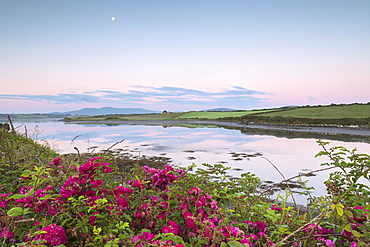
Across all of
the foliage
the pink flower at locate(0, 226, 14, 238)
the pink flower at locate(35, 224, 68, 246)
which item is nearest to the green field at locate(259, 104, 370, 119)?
the foliage

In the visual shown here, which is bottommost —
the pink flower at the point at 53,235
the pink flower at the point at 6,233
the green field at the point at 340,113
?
the pink flower at the point at 6,233

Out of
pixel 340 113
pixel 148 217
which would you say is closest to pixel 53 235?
pixel 148 217

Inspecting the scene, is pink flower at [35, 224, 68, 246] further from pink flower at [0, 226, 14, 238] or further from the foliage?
pink flower at [0, 226, 14, 238]

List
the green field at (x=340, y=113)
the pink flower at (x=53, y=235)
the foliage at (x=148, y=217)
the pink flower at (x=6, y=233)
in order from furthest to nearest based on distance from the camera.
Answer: the green field at (x=340, y=113) → the pink flower at (x=6, y=233) → the foliage at (x=148, y=217) → the pink flower at (x=53, y=235)

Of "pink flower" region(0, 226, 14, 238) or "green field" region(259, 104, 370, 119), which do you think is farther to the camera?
"green field" region(259, 104, 370, 119)

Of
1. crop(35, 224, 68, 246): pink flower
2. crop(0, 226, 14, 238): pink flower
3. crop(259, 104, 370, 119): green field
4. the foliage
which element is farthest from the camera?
crop(259, 104, 370, 119): green field

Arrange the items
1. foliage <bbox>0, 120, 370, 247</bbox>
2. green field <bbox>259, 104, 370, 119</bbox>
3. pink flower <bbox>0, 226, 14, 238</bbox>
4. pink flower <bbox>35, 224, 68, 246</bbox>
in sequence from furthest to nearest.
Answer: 1. green field <bbox>259, 104, 370, 119</bbox>
2. pink flower <bbox>0, 226, 14, 238</bbox>
3. foliage <bbox>0, 120, 370, 247</bbox>
4. pink flower <bbox>35, 224, 68, 246</bbox>

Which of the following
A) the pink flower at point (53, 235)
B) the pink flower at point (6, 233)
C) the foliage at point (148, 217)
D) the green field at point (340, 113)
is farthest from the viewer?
the green field at point (340, 113)

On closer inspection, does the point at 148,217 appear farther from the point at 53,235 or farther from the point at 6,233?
the point at 6,233

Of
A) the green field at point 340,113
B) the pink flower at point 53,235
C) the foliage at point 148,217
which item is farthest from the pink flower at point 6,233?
the green field at point 340,113

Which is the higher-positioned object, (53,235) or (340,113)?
(340,113)

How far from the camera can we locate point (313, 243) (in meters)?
1.97

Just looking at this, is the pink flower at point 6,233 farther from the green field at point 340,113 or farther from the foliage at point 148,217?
the green field at point 340,113

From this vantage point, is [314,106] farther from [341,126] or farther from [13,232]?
[13,232]
